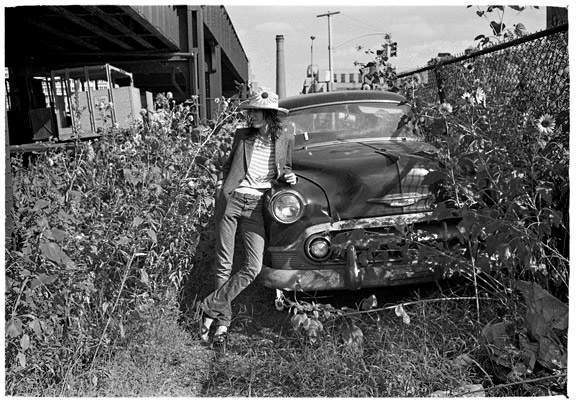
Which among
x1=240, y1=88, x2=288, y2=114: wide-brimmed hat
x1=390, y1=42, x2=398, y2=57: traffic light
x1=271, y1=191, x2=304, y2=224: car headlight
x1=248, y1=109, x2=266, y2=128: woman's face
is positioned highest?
x1=390, y1=42, x2=398, y2=57: traffic light

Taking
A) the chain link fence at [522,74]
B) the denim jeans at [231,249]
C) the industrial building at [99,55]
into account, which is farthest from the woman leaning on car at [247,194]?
the industrial building at [99,55]

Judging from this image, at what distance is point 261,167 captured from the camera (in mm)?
4375

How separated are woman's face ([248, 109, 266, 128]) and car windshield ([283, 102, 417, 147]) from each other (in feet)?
3.76

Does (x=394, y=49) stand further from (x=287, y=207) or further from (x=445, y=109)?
(x=445, y=109)

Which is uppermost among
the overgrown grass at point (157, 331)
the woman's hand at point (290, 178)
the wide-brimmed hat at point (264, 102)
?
the wide-brimmed hat at point (264, 102)

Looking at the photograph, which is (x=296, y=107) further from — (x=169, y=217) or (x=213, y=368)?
(x=213, y=368)

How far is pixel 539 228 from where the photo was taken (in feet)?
10.2

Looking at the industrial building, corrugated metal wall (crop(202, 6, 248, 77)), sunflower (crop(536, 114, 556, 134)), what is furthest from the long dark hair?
corrugated metal wall (crop(202, 6, 248, 77))

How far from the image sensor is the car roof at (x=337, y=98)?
5.60 m

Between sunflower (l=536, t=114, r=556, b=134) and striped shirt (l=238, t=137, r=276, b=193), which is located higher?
sunflower (l=536, t=114, r=556, b=134)

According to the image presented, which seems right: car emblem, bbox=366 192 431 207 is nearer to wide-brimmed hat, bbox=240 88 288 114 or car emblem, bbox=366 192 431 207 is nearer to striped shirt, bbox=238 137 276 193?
striped shirt, bbox=238 137 276 193

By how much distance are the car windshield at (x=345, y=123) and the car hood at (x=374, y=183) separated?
0.77 meters

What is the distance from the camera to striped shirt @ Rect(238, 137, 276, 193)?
4.34 meters

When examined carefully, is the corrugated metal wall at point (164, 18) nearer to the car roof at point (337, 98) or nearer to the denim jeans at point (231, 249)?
the car roof at point (337, 98)
